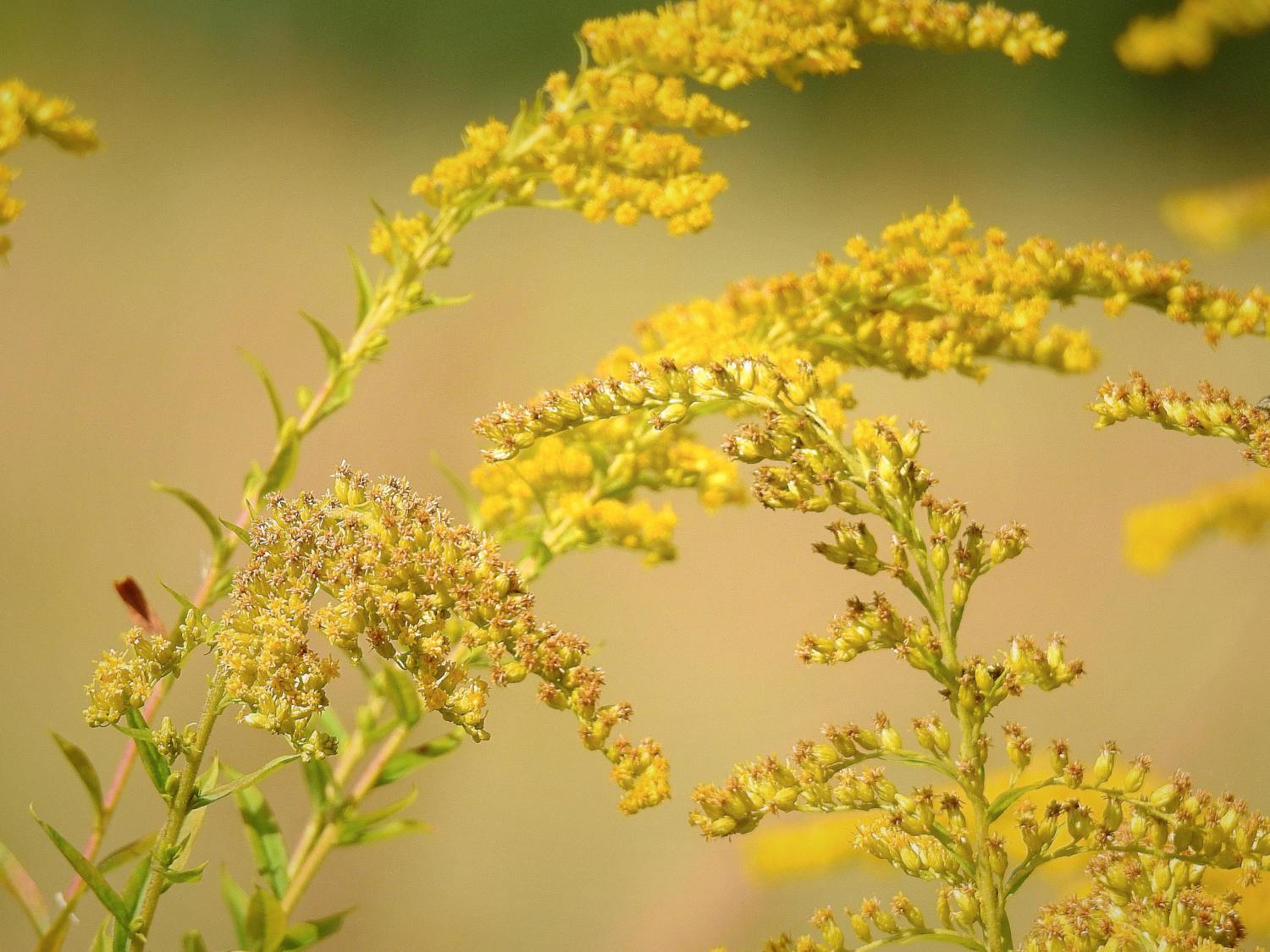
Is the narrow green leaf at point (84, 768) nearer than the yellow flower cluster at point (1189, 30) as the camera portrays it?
Yes

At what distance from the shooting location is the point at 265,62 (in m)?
0.87

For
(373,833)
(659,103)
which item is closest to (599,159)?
(659,103)

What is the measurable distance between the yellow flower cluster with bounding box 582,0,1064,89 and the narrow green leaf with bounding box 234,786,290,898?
1.50 feet

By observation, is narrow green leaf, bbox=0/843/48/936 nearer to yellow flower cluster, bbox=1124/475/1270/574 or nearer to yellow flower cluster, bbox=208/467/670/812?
yellow flower cluster, bbox=208/467/670/812

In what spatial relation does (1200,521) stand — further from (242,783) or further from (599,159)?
(242,783)

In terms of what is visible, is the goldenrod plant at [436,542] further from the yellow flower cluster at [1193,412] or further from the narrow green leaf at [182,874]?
the yellow flower cluster at [1193,412]

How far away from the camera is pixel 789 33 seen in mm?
621

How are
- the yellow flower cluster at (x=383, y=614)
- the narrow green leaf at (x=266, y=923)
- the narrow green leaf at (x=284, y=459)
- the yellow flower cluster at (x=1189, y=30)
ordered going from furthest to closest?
the yellow flower cluster at (x=1189, y=30) → the narrow green leaf at (x=284, y=459) → the narrow green leaf at (x=266, y=923) → the yellow flower cluster at (x=383, y=614)

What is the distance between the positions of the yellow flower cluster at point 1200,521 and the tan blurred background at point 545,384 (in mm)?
236

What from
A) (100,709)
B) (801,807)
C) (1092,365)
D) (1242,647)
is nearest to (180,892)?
(100,709)

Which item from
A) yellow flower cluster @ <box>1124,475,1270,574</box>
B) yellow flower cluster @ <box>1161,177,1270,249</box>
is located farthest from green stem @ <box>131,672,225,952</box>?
yellow flower cluster @ <box>1161,177,1270,249</box>

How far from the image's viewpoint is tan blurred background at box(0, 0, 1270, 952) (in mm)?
814

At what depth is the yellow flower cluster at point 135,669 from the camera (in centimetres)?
41

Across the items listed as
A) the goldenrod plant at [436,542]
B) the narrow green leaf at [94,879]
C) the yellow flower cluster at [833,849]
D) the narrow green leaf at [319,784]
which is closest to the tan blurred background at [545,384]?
the yellow flower cluster at [833,849]
